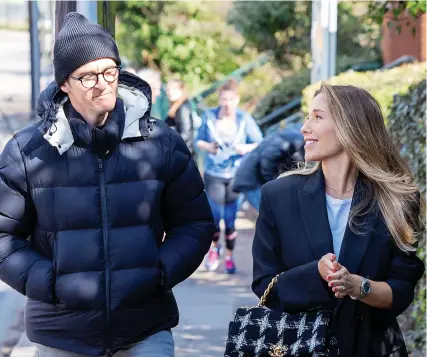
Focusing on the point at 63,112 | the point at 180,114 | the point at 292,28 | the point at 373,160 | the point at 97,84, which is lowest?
the point at 180,114

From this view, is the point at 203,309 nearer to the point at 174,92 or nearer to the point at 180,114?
the point at 180,114

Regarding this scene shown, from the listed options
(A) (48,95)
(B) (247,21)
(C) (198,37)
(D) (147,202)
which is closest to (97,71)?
(A) (48,95)

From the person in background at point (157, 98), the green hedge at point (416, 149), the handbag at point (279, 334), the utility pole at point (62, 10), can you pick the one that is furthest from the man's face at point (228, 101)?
the handbag at point (279, 334)

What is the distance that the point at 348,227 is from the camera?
3.76m

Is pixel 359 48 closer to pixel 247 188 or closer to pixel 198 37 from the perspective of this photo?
pixel 198 37

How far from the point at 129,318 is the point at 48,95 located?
924mm

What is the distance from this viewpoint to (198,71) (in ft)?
93.0

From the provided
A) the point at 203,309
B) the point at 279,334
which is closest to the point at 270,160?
the point at 203,309

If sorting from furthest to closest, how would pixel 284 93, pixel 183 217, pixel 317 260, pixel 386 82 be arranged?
→ pixel 284 93 → pixel 386 82 → pixel 183 217 → pixel 317 260

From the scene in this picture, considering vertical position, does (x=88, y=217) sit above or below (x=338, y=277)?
above

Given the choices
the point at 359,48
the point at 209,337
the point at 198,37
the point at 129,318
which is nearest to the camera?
the point at 129,318

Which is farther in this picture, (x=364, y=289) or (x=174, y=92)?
(x=174, y=92)

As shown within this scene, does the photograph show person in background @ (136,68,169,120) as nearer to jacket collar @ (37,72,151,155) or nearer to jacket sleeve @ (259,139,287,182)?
jacket sleeve @ (259,139,287,182)

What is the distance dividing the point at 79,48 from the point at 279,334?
4.29ft
